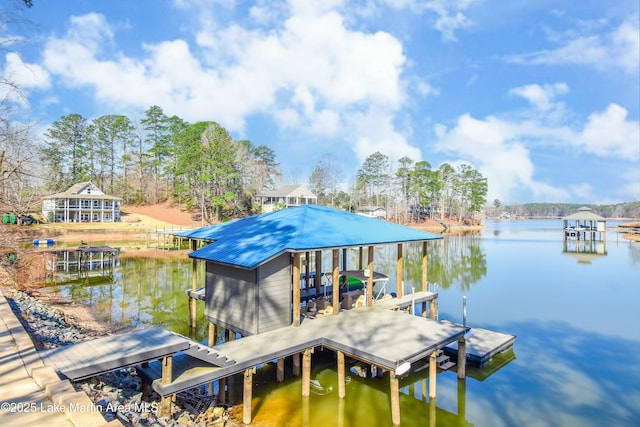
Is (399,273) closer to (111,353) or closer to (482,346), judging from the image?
(482,346)

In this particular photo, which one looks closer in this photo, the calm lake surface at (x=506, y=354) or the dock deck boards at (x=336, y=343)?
the dock deck boards at (x=336, y=343)

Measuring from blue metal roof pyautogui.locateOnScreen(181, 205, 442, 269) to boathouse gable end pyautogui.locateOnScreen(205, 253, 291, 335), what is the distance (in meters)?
0.42

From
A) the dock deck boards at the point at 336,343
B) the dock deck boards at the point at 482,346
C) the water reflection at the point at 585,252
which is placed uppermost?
the dock deck boards at the point at 336,343

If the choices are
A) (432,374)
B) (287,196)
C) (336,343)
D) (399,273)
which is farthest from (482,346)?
(287,196)

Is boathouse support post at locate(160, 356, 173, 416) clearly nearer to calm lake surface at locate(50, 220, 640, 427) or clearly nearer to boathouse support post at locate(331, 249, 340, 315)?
calm lake surface at locate(50, 220, 640, 427)

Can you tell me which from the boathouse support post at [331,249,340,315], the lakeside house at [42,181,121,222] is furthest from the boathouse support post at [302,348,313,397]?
the lakeside house at [42,181,121,222]

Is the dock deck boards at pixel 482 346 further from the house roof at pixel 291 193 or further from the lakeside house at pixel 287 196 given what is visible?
the house roof at pixel 291 193

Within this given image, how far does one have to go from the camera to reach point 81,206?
1827 inches

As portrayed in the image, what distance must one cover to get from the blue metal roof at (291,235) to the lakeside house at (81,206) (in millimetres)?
40771

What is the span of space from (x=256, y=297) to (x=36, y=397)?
4696 millimetres

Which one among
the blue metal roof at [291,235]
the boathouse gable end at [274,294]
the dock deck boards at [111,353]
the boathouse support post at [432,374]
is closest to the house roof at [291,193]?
the blue metal roof at [291,235]

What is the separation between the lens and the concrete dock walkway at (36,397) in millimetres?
4156

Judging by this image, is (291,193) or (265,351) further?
(291,193)

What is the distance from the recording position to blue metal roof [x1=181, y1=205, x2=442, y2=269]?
30.3ft
